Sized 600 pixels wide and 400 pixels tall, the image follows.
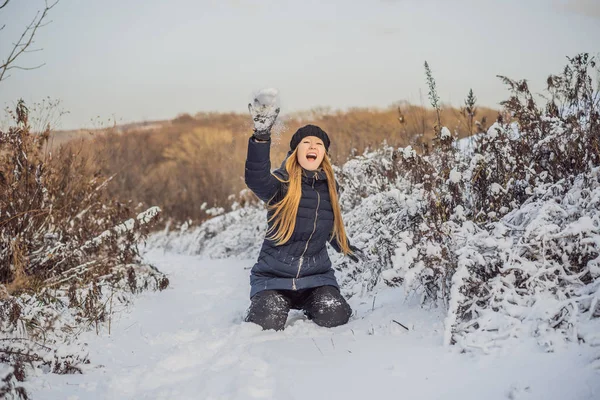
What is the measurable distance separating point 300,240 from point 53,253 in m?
2.22

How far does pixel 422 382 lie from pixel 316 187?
1.72 meters

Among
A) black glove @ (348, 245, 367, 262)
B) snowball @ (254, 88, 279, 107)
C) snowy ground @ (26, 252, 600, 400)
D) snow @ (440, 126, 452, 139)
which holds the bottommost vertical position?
snowy ground @ (26, 252, 600, 400)

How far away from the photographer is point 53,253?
394 cm

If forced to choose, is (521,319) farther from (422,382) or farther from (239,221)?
(239,221)

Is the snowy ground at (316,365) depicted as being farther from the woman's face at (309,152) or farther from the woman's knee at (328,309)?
the woman's face at (309,152)

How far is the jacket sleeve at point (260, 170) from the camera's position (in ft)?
9.42

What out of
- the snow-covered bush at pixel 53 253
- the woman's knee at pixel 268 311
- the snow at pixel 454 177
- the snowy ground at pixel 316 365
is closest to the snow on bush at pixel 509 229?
the snow at pixel 454 177

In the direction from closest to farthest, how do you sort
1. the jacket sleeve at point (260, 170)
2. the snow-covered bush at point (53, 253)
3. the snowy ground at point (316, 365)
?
the snowy ground at point (316, 365) → the snow-covered bush at point (53, 253) → the jacket sleeve at point (260, 170)

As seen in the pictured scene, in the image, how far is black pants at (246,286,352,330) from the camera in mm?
3057

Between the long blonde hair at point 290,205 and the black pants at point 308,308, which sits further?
the long blonde hair at point 290,205

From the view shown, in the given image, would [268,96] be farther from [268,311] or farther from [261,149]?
[268,311]

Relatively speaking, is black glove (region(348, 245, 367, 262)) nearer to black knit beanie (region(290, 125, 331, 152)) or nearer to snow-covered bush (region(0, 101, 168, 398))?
black knit beanie (region(290, 125, 331, 152))

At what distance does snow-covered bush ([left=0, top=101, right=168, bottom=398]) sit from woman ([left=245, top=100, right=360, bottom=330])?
118 centimetres

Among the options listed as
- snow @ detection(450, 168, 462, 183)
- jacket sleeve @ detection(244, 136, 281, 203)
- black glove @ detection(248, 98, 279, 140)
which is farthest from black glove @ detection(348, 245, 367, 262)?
black glove @ detection(248, 98, 279, 140)
